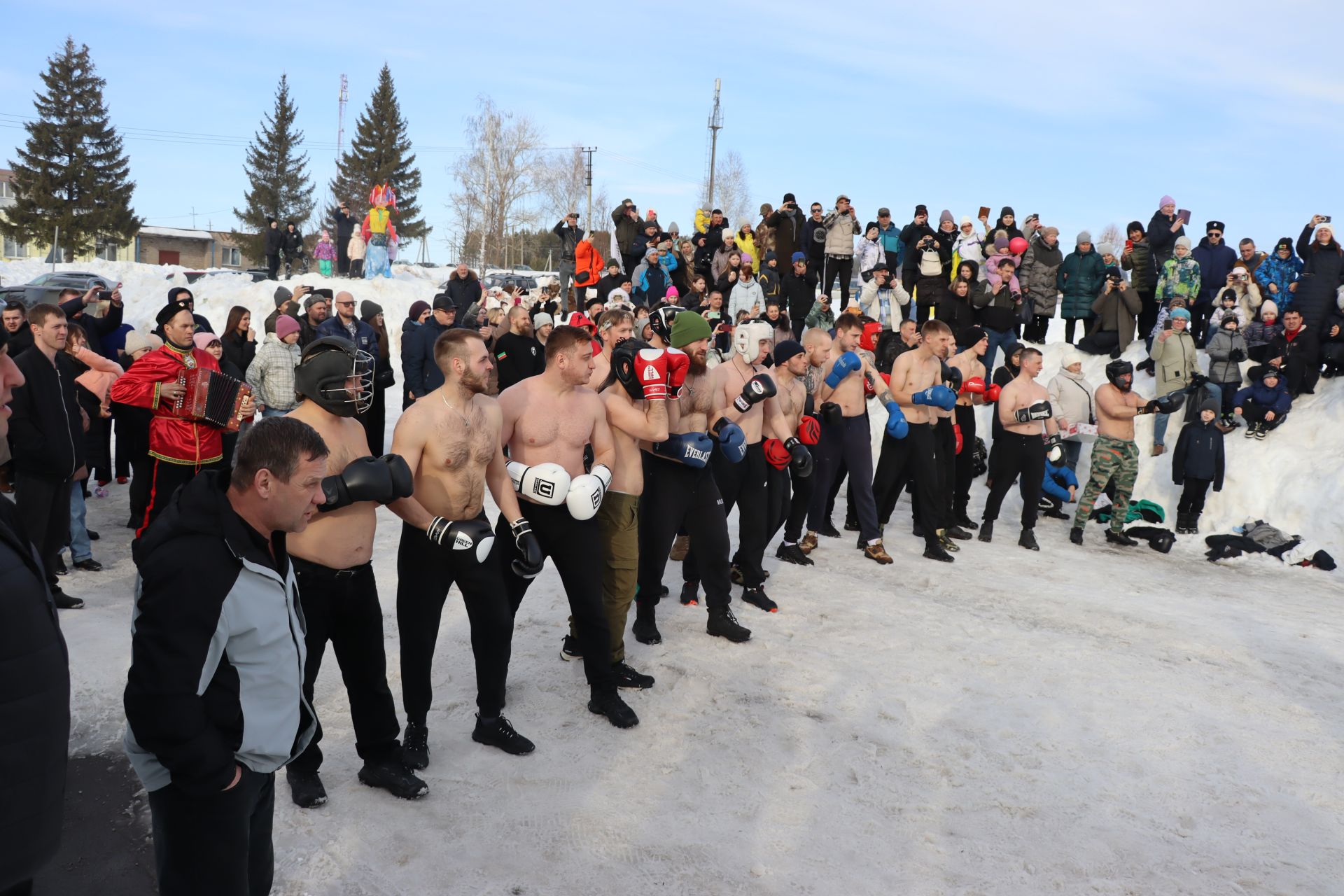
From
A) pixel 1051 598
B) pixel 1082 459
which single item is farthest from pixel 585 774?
pixel 1082 459

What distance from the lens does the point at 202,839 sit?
221 centimetres

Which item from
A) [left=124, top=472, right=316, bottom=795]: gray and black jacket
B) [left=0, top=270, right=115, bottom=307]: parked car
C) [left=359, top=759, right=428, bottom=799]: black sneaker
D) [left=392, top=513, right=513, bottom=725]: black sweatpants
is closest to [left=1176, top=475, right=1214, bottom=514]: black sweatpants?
[left=392, top=513, right=513, bottom=725]: black sweatpants

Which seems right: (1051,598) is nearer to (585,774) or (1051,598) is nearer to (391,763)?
(585,774)

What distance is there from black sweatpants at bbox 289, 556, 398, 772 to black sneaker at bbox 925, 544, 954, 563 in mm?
5809

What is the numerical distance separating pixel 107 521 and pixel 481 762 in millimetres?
5864

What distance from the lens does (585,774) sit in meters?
4.23

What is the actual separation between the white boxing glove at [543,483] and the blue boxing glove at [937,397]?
4761mm

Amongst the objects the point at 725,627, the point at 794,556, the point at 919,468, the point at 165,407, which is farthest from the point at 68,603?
the point at 919,468

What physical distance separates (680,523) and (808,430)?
204cm

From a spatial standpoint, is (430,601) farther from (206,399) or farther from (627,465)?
(206,399)

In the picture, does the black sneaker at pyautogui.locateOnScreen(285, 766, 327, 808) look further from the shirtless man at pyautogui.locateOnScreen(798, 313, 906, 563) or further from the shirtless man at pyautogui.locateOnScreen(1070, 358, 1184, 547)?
the shirtless man at pyautogui.locateOnScreen(1070, 358, 1184, 547)

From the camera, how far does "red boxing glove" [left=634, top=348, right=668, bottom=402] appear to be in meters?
5.04

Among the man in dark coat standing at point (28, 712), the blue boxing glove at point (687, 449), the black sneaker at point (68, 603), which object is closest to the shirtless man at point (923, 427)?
the blue boxing glove at point (687, 449)

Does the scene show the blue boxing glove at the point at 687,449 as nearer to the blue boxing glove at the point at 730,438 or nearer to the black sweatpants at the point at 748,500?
the blue boxing glove at the point at 730,438
